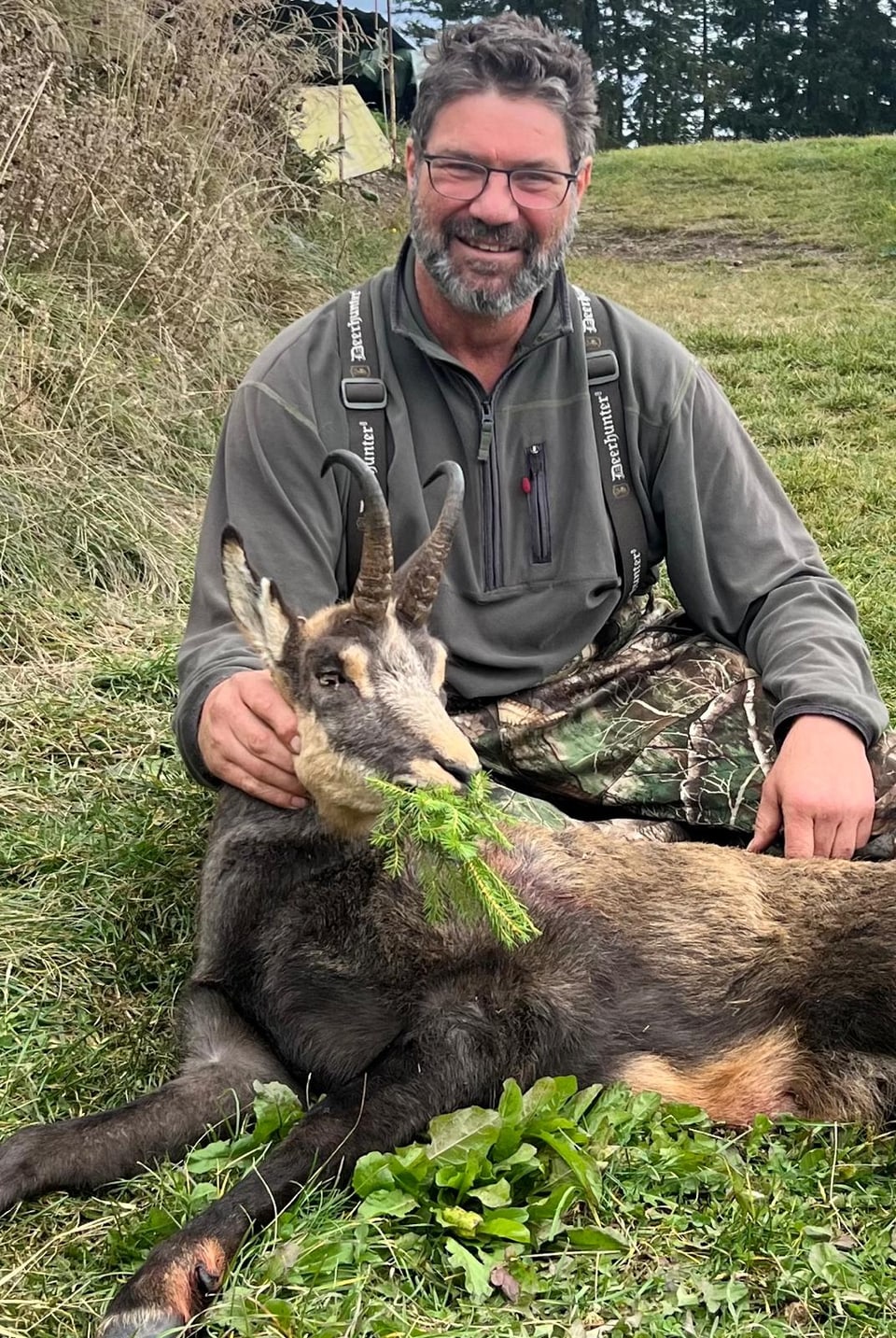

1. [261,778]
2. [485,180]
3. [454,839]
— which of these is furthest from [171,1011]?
[485,180]

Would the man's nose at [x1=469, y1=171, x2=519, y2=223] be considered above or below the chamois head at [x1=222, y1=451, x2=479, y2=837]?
above

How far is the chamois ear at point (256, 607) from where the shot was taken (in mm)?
3137

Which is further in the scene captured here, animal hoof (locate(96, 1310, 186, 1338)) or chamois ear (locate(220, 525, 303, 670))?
chamois ear (locate(220, 525, 303, 670))

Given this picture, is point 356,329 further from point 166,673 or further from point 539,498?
point 166,673

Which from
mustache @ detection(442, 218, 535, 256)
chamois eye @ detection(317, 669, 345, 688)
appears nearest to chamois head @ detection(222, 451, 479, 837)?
chamois eye @ detection(317, 669, 345, 688)

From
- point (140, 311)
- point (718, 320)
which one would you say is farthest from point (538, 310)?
point (718, 320)

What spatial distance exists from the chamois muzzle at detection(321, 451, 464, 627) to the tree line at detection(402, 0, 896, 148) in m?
38.8

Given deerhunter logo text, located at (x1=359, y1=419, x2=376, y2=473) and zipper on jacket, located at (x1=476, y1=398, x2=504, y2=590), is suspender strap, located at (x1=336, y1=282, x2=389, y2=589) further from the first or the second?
zipper on jacket, located at (x1=476, y1=398, x2=504, y2=590)

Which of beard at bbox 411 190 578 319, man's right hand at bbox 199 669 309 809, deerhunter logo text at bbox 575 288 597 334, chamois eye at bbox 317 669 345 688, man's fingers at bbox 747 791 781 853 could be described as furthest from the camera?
deerhunter logo text at bbox 575 288 597 334

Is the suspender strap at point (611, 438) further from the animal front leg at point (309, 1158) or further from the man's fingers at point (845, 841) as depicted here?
the animal front leg at point (309, 1158)

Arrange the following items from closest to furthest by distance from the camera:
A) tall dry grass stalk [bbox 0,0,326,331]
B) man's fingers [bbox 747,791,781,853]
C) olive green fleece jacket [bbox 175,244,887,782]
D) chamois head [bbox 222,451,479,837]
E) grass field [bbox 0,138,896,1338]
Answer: grass field [bbox 0,138,896,1338]
chamois head [bbox 222,451,479,837]
man's fingers [bbox 747,791,781,853]
olive green fleece jacket [bbox 175,244,887,782]
tall dry grass stalk [bbox 0,0,326,331]

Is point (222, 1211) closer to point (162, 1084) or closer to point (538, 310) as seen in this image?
point (162, 1084)

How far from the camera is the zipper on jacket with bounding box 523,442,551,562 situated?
13.2ft

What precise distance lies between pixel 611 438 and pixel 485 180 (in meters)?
0.88
